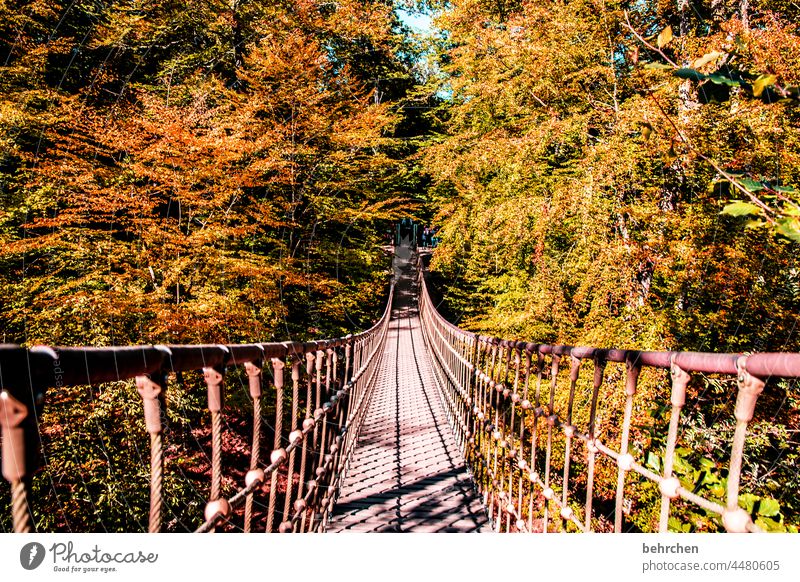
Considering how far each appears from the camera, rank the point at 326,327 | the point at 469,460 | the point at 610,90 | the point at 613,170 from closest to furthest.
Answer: the point at 469,460 → the point at 613,170 → the point at 610,90 → the point at 326,327

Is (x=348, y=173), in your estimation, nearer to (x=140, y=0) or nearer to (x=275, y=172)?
(x=275, y=172)

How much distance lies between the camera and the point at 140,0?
898 centimetres

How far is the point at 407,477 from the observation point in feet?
9.72

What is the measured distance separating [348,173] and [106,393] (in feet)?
21.7

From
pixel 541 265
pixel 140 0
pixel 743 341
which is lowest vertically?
pixel 743 341

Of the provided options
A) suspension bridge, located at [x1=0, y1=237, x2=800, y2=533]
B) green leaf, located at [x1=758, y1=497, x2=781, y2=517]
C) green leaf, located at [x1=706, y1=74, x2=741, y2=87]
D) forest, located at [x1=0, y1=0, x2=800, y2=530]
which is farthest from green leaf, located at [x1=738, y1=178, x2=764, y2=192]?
green leaf, located at [x1=758, y1=497, x2=781, y2=517]

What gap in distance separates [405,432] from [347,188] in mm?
6073

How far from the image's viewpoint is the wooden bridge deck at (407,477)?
238cm

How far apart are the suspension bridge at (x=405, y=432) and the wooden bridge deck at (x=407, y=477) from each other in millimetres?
13

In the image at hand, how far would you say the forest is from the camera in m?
4.14

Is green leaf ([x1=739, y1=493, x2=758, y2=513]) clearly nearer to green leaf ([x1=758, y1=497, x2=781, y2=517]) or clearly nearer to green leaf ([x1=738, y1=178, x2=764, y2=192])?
green leaf ([x1=758, y1=497, x2=781, y2=517])

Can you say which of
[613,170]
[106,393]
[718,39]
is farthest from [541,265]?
[106,393]

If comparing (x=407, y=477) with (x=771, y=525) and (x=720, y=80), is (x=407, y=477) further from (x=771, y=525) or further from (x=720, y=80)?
(x=720, y=80)

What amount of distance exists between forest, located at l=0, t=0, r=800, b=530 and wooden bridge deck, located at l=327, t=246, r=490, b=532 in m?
1.77
